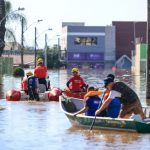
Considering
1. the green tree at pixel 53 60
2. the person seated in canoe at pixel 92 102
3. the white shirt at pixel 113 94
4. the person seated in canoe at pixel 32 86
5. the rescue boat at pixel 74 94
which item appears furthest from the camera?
the green tree at pixel 53 60

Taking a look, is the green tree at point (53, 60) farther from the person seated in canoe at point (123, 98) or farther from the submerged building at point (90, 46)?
the person seated in canoe at point (123, 98)

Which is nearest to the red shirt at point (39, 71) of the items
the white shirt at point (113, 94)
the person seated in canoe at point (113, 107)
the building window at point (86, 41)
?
the person seated in canoe at point (113, 107)

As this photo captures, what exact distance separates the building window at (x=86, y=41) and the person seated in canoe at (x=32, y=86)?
4123 inches

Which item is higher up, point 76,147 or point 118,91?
point 118,91

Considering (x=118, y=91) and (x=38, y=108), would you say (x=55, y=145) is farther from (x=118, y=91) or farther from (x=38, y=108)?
(x=38, y=108)

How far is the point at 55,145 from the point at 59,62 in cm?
10755

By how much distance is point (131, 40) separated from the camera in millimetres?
132750

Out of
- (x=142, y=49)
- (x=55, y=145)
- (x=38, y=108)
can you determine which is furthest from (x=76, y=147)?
(x=142, y=49)

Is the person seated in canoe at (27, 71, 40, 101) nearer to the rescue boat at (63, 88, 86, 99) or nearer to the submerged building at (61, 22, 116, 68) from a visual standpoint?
the rescue boat at (63, 88, 86, 99)

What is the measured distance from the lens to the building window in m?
131

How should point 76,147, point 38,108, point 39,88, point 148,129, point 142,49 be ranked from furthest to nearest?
point 142,49, point 39,88, point 38,108, point 148,129, point 76,147

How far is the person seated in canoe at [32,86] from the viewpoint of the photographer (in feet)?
86.4

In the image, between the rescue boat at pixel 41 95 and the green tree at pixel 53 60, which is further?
the green tree at pixel 53 60

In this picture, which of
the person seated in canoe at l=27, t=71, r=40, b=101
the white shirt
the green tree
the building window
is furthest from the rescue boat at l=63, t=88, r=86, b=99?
the building window
